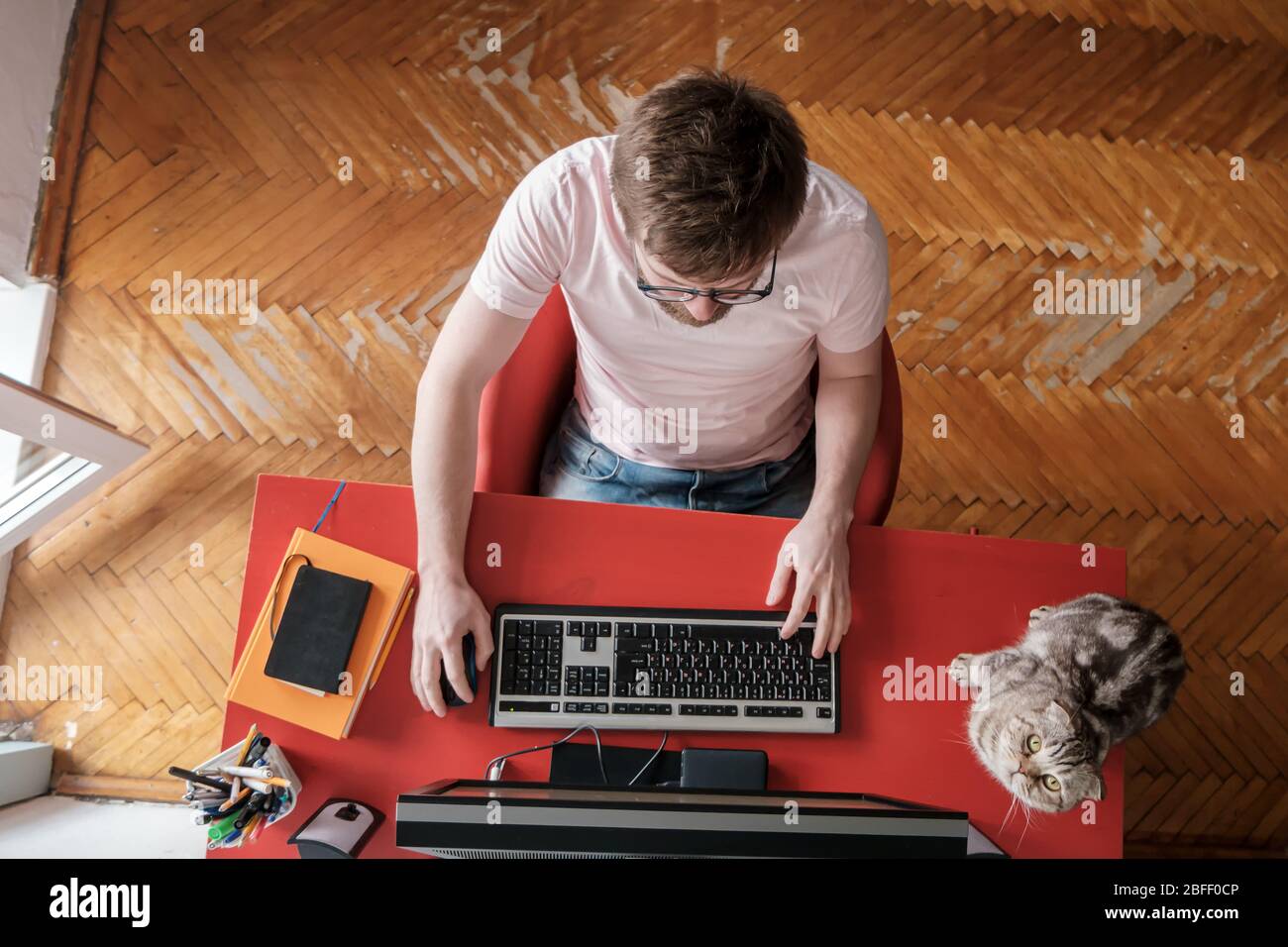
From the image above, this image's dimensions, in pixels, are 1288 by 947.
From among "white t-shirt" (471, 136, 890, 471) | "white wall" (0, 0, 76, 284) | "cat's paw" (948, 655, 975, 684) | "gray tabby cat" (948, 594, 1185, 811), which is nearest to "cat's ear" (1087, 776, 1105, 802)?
"gray tabby cat" (948, 594, 1185, 811)

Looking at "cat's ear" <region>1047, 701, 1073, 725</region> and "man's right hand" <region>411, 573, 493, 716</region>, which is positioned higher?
"man's right hand" <region>411, 573, 493, 716</region>

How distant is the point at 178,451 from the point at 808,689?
1963 mm

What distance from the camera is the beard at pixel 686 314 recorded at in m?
1.38

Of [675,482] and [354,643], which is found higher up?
[675,482]

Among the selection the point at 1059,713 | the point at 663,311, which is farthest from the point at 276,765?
the point at 1059,713

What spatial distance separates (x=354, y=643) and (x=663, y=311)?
0.74m

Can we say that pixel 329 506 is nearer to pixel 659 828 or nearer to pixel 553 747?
pixel 553 747

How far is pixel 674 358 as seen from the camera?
1538mm

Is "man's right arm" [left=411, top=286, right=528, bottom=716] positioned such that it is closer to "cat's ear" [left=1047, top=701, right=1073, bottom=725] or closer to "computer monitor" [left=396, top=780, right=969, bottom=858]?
"computer monitor" [left=396, top=780, right=969, bottom=858]

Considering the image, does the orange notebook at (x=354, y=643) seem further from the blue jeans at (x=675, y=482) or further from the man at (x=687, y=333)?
the blue jeans at (x=675, y=482)

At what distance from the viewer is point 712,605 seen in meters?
1.48

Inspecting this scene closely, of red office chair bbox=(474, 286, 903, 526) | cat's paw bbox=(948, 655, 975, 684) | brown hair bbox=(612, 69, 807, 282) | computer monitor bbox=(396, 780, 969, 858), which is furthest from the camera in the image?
red office chair bbox=(474, 286, 903, 526)

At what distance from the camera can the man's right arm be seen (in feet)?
4.45

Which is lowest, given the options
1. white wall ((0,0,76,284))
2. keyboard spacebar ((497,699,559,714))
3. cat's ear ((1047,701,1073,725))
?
cat's ear ((1047,701,1073,725))
